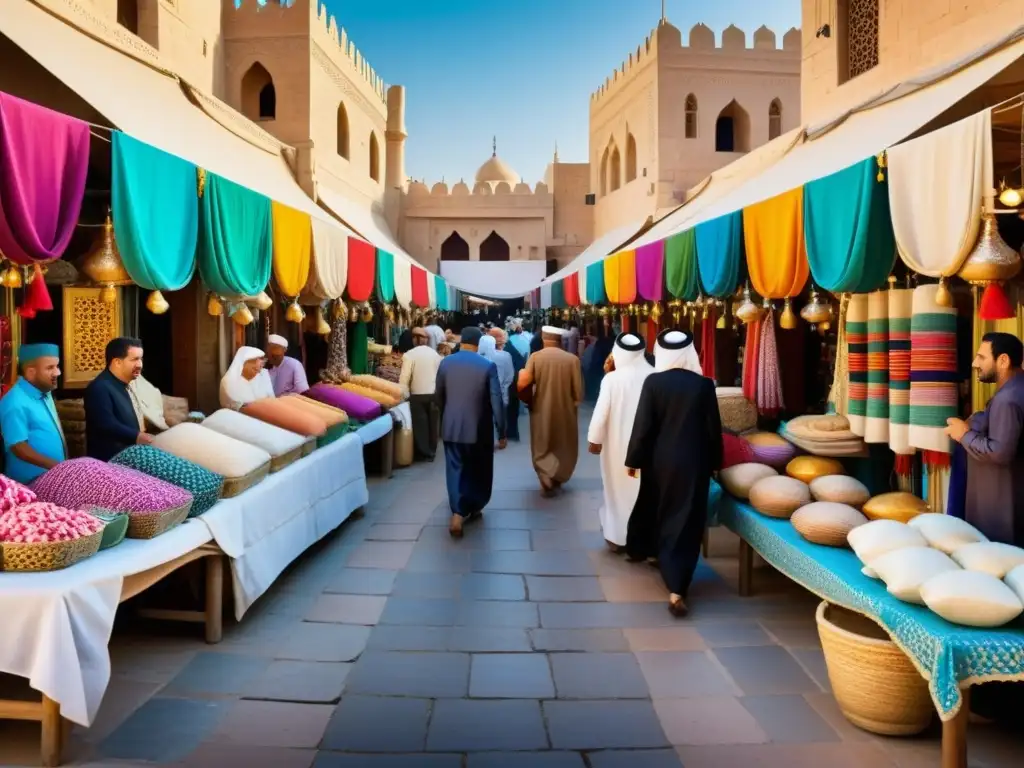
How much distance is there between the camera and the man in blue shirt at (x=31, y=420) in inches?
149

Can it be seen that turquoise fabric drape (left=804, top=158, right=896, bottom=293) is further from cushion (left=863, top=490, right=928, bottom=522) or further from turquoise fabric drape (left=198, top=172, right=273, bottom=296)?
turquoise fabric drape (left=198, top=172, right=273, bottom=296)

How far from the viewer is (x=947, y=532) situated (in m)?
3.13

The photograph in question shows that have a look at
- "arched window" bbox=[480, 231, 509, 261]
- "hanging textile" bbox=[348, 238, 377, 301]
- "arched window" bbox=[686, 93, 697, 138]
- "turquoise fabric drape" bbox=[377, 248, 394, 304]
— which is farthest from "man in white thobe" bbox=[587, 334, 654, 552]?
"arched window" bbox=[480, 231, 509, 261]

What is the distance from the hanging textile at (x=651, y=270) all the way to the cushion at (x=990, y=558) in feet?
15.0

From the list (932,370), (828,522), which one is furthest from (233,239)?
(932,370)

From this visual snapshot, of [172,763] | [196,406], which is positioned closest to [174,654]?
[172,763]

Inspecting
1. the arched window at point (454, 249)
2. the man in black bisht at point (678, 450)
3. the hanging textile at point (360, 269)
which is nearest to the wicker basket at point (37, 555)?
the man in black bisht at point (678, 450)

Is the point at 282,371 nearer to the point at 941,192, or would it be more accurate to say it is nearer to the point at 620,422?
the point at 620,422

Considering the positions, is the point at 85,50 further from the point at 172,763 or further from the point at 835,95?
the point at 835,95

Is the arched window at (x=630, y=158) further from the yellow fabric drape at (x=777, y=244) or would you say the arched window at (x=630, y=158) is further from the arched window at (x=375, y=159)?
the yellow fabric drape at (x=777, y=244)

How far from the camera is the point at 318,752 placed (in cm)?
283

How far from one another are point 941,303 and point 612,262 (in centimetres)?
589

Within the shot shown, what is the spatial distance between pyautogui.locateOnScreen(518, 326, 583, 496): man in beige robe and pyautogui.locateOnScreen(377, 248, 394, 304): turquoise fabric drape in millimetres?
2437

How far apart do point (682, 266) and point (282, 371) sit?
3506 mm
